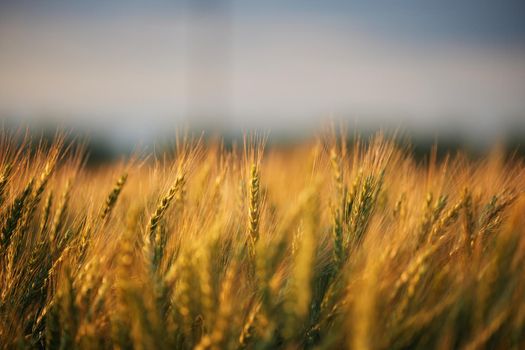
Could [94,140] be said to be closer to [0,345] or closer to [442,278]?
[0,345]

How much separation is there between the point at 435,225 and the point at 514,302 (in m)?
0.38

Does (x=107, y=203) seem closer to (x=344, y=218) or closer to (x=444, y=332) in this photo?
(x=344, y=218)

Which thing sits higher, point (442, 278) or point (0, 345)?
point (442, 278)

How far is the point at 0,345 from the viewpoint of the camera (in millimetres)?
1254

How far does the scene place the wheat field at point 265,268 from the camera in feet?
3.45

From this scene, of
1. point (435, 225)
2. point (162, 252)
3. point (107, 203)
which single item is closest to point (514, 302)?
point (435, 225)

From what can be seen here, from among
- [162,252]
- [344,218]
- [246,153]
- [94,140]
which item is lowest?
[94,140]

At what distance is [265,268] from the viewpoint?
1058 mm

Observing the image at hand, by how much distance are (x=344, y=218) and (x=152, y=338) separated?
817 mm

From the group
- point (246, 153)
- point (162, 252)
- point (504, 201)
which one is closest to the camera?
point (162, 252)

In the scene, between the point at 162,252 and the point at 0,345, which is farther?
the point at 162,252

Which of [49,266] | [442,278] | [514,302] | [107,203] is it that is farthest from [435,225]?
[49,266]

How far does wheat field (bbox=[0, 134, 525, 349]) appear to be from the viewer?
3.45 feet

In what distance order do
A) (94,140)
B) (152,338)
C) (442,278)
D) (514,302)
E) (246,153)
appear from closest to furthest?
(152,338) < (514,302) < (442,278) < (246,153) < (94,140)
